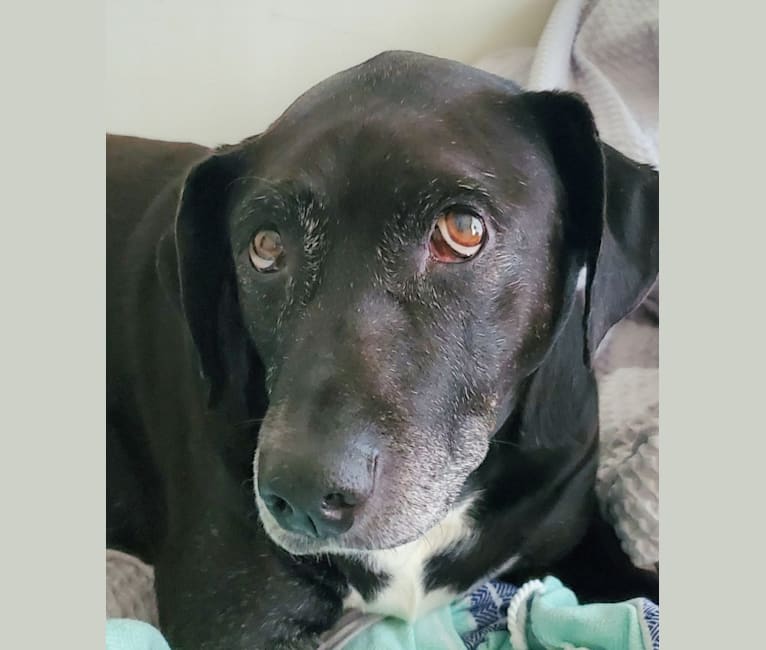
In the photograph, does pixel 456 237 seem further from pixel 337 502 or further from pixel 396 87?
→ pixel 337 502

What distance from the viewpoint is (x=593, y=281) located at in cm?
131

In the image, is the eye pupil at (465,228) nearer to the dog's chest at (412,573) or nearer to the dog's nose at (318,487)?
the dog's nose at (318,487)

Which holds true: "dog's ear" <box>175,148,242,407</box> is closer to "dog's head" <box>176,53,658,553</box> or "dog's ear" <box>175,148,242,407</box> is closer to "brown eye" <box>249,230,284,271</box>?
"dog's head" <box>176,53,658,553</box>

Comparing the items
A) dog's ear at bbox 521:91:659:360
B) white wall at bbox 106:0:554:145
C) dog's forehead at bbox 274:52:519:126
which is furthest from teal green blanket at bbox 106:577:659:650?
white wall at bbox 106:0:554:145

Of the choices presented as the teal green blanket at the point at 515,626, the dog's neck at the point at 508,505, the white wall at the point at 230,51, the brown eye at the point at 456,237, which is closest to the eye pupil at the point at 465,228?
the brown eye at the point at 456,237

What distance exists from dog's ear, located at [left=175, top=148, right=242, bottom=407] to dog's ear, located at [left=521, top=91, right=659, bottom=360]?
1.53 ft

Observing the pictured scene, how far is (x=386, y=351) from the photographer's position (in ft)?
3.67

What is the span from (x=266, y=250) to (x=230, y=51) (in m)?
0.92

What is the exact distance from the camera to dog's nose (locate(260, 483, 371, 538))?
3.36 feet

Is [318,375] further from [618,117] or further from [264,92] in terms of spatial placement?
[618,117]

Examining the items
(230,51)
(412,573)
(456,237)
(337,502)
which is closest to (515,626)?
(412,573)

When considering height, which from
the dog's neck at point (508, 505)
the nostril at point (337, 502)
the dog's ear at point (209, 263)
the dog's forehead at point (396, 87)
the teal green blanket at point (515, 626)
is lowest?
the teal green blanket at point (515, 626)

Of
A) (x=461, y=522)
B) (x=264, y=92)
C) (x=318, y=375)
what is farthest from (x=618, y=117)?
(x=318, y=375)

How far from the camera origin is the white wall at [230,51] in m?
1.99
